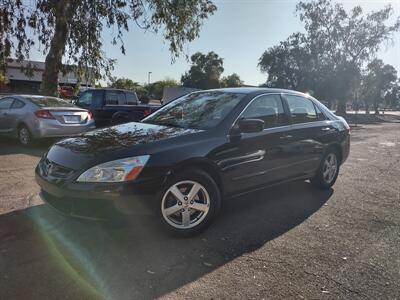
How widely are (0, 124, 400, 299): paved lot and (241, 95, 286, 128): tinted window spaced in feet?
3.84

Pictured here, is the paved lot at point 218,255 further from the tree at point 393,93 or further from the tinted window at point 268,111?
the tree at point 393,93

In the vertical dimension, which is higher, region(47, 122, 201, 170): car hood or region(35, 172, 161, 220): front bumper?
region(47, 122, 201, 170): car hood

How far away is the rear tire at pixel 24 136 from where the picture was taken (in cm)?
928

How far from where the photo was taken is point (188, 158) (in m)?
3.83

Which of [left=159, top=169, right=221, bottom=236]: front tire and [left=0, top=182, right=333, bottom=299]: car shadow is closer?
[left=0, top=182, right=333, bottom=299]: car shadow

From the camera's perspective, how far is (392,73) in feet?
188

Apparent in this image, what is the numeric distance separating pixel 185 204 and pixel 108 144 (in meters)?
1.01

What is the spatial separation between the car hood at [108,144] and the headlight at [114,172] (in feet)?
0.26

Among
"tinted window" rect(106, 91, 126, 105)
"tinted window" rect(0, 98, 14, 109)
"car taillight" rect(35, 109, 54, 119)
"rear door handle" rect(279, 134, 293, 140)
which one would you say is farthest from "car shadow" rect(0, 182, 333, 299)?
"tinted window" rect(106, 91, 126, 105)

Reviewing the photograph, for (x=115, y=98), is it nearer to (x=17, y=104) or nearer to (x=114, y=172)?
(x=17, y=104)

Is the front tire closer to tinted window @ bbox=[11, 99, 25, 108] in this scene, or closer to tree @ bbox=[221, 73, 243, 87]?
tinted window @ bbox=[11, 99, 25, 108]

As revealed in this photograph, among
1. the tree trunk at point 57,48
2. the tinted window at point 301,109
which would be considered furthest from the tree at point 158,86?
the tinted window at point 301,109

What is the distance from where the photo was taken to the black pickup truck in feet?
39.2

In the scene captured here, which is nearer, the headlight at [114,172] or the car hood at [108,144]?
the headlight at [114,172]
